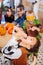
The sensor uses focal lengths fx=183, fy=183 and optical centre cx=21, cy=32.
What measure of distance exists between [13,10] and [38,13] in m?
0.17

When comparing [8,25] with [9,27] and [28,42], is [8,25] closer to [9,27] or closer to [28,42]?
[9,27]

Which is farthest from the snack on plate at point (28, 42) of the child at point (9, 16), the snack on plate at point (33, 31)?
the child at point (9, 16)

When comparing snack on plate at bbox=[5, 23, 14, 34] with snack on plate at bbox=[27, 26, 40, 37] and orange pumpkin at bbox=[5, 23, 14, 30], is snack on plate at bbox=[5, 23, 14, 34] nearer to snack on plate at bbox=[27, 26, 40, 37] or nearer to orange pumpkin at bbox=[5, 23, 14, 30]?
orange pumpkin at bbox=[5, 23, 14, 30]

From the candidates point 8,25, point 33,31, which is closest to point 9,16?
point 8,25

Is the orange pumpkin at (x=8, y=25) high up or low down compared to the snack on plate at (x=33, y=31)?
up

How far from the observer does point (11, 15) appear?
3.17 feet

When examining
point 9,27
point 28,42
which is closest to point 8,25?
point 9,27

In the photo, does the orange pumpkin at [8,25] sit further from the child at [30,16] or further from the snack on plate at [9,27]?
the child at [30,16]

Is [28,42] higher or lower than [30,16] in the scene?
lower

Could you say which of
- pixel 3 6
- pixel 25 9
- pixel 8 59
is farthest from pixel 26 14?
pixel 8 59

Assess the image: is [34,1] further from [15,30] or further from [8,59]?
[8,59]

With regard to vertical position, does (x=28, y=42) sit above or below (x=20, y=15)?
below

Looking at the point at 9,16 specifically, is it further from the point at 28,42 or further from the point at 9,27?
the point at 28,42

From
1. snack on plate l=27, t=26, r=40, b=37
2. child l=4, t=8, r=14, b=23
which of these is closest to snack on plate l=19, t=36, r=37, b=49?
snack on plate l=27, t=26, r=40, b=37
